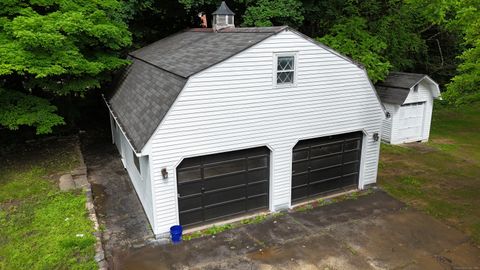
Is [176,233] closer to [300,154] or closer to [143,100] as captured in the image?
[143,100]

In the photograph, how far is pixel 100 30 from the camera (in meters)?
14.2

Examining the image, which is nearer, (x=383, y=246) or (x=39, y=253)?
(x=39, y=253)

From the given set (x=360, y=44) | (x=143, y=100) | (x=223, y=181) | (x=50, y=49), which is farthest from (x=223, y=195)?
(x=360, y=44)

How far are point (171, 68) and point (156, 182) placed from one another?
360 cm

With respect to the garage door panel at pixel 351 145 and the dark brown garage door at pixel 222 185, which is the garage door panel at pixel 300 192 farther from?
the garage door panel at pixel 351 145

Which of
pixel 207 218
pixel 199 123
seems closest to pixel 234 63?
pixel 199 123

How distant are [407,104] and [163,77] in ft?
42.3

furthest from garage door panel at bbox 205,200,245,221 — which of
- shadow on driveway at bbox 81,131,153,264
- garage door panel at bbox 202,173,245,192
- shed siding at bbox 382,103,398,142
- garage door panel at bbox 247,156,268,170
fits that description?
shed siding at bbox 382,103,398,142

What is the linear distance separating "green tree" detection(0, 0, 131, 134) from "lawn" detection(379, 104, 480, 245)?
12442mm

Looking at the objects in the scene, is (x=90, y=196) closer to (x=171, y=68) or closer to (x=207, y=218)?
(x=207, y=218)

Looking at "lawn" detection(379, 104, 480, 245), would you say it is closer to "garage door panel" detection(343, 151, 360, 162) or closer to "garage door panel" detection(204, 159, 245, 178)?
"garage door panel" detection(343, 151, 360, 162)

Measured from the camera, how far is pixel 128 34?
55.1 feet

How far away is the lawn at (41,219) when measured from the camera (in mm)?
8648

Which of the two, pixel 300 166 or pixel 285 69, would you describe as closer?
pixel 285 69
